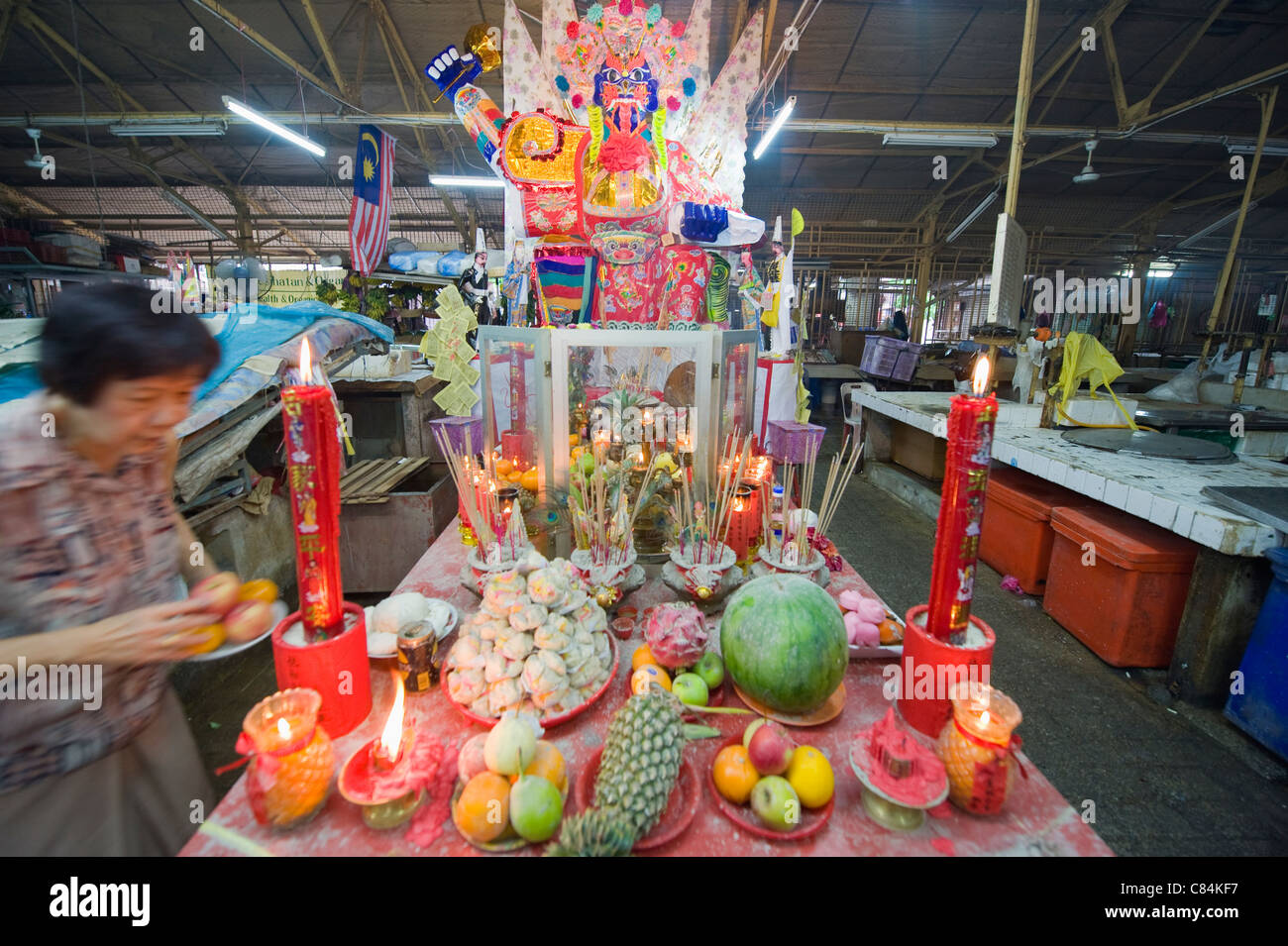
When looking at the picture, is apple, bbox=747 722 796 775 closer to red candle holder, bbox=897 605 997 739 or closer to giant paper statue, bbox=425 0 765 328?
red candle holder, bbox=897 605 997 739

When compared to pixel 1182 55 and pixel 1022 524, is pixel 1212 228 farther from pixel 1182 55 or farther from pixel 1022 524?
pixel 1022 524

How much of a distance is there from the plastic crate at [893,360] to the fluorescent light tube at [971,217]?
3.15 m

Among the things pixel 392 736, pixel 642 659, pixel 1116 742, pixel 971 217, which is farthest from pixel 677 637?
pixel 971 217

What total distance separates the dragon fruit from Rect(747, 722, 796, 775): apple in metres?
0.30

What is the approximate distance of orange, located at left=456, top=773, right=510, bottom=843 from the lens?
0.94 m

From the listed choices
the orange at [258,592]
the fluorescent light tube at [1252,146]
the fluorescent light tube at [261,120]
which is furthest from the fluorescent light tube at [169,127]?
the fluorescent light tube at [1252,146]

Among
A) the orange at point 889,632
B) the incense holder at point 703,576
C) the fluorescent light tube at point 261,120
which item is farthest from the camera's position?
the fluorescent light tube at point 261,120

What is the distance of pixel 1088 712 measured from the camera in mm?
2543

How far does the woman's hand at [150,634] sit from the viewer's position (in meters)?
0.93

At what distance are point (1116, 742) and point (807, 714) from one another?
2031 mm

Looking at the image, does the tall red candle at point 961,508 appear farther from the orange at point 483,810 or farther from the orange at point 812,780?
the orange at point 483,810
